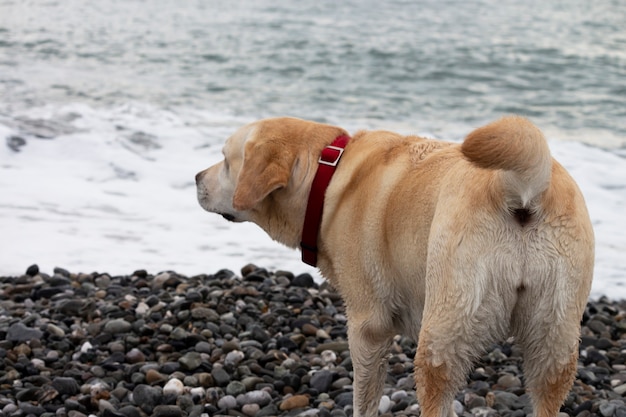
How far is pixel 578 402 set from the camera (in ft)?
15.5

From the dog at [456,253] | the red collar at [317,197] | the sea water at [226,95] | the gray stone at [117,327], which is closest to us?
the dog at [456,253]

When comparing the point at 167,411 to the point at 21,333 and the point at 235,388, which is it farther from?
the point at 21,333

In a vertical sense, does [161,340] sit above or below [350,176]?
below

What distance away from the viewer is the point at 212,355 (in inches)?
211

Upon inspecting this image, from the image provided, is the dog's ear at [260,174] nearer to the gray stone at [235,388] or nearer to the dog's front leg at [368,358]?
the dog's front leg at [368,358]

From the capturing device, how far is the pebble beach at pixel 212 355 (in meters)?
4.75

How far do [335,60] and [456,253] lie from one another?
15.3m

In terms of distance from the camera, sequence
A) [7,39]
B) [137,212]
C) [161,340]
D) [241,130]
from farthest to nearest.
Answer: [7,39]
[137,212]
[161,340]
[241,130]

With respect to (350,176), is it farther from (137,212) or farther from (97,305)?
(137,212)

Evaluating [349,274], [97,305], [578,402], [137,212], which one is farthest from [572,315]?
[137,212]

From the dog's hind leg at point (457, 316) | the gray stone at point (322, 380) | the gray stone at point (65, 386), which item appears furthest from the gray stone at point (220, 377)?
the dog's hind leg at point (457, 316)

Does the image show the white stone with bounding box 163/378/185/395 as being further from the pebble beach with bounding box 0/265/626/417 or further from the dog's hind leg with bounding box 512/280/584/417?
the dog's hind leg with bounding box 512/280/584/417

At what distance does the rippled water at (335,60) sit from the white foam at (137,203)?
1594 millimetres

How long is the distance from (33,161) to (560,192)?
8.81 meters
